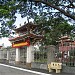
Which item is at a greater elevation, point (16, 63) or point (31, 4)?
point (31, 4)

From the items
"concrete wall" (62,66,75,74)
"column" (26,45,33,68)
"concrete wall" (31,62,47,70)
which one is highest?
"column" (26,45,33,68)

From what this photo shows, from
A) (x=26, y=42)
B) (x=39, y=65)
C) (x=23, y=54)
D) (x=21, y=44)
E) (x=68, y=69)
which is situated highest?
(x=26, y=42)

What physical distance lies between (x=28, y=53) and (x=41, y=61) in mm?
4248

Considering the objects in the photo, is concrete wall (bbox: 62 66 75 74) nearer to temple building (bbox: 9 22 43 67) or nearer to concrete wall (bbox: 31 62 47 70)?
concrete wall (bbox: 31 62 47 70)

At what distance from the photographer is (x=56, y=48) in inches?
1013

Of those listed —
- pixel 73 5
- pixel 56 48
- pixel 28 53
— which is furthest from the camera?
pixel 28 53

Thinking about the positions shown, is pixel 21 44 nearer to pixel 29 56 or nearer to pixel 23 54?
pixel 23 54

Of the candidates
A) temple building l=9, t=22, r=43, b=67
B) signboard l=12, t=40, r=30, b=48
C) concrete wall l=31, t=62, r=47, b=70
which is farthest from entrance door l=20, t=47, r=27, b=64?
concrete wall l=31, t=62, r=47, b=70

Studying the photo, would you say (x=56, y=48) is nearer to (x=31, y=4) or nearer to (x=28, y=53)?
(x=28, y=53)

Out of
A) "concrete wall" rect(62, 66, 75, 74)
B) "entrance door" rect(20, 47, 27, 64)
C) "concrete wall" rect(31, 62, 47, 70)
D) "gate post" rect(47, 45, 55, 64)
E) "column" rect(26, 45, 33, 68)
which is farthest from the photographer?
"entrance door" rect(20, 47, 27, 64)

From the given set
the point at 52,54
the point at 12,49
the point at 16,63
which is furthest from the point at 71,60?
the point at 12,49

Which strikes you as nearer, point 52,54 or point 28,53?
point 52,54

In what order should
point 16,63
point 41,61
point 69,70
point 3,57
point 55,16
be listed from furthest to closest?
point 3,57, point 16,63, point 41,61, point 69,70, point 55,16

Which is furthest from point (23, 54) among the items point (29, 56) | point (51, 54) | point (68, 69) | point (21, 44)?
point (68, 69)
